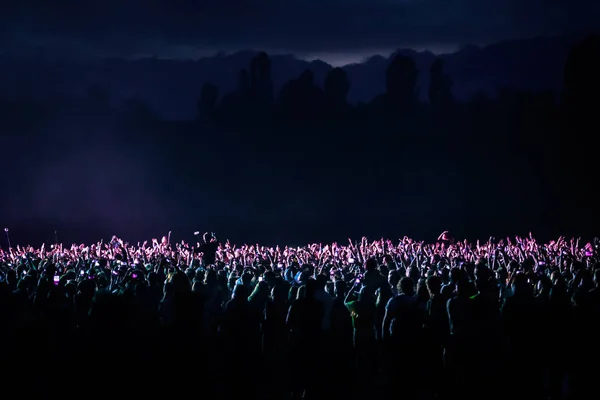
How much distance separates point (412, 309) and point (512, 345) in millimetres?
1236

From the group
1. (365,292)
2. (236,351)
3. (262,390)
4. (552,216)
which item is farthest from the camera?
(552,216)

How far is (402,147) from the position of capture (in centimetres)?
5691

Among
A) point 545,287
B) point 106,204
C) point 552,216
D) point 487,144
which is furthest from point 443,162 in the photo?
point 545,287

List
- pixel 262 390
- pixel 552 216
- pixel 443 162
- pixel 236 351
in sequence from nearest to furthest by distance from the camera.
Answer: pixel 236 351
pixel 262 390
pixel 552 216
pixel 443 162

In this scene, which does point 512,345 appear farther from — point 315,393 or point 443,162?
point 443,162

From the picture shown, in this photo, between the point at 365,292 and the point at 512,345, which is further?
the point at 365,292

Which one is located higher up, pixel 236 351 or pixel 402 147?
pixel 402 147

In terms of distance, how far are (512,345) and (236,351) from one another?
10.1 ft

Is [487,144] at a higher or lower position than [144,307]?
higher

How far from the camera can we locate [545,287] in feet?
26.9

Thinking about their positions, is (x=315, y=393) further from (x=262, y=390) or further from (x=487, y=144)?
(x=487, y=144)

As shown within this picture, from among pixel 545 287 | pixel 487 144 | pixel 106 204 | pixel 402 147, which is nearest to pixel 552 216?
pixel 487 144

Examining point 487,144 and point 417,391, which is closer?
point 417,391

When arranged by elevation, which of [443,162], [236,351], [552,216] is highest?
[443,162]
